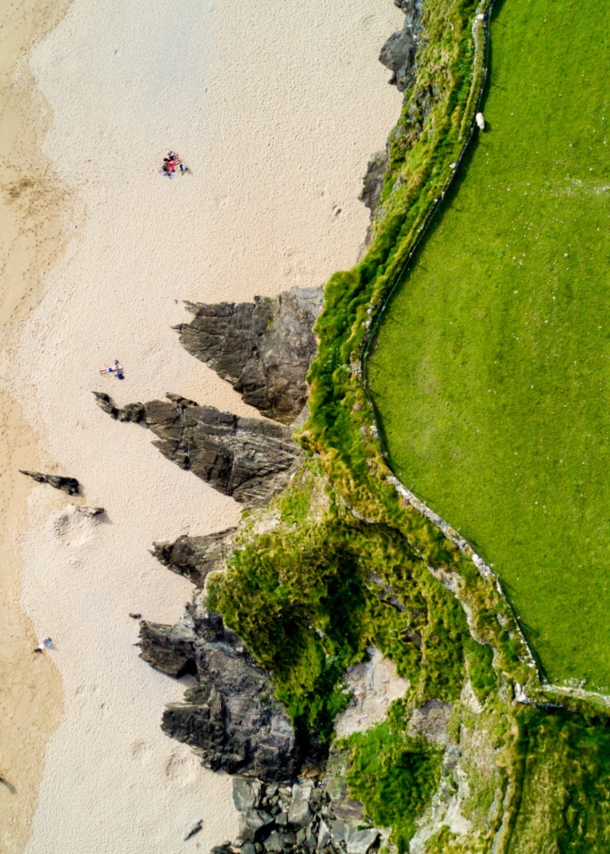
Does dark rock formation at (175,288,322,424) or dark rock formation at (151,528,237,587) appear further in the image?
dark rock formation at (151,528,237,587)

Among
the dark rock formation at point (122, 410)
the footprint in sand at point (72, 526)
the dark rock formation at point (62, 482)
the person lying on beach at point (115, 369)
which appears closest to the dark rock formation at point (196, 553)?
the footprint in sand at point (72, 526)

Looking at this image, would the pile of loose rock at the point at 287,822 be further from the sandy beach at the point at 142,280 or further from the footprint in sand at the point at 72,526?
the footprint in sand at the point at 72,526

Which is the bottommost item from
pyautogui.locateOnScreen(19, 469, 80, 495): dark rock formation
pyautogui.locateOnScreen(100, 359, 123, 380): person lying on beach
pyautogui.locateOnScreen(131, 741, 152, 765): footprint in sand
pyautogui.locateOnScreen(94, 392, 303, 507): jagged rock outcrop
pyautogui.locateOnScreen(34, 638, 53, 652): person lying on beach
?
pyautogui.locateOnScreen(131, 741, 152, 765): footprint in sand

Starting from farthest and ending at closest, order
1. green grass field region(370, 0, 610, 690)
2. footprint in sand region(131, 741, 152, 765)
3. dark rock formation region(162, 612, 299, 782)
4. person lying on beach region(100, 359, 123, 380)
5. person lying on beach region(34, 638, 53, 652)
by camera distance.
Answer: person lying on beach region(34, 638, 53, 652) < person lying on beach region(100, 359, 123, 380) < footprint in sand region(131, 741, 152, 765) < dark rock formation region(162, 612, 299, 782) < green grass field region(370, 0, 610, 690)

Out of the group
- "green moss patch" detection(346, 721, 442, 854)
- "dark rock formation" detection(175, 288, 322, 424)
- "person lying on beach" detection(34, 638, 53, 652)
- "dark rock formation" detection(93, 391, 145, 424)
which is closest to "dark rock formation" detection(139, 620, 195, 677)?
"person lying on beach" detection(34, 638, 53, 652)

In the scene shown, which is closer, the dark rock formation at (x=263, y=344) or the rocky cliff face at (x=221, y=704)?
the dark rock formation at (x=263, y=344)

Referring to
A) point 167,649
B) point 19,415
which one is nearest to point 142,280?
point 19,415

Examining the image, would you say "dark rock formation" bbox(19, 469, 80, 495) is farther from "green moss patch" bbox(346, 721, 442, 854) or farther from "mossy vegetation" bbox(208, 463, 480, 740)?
"green moss patch" bbox(346, 721, 442, 854)
